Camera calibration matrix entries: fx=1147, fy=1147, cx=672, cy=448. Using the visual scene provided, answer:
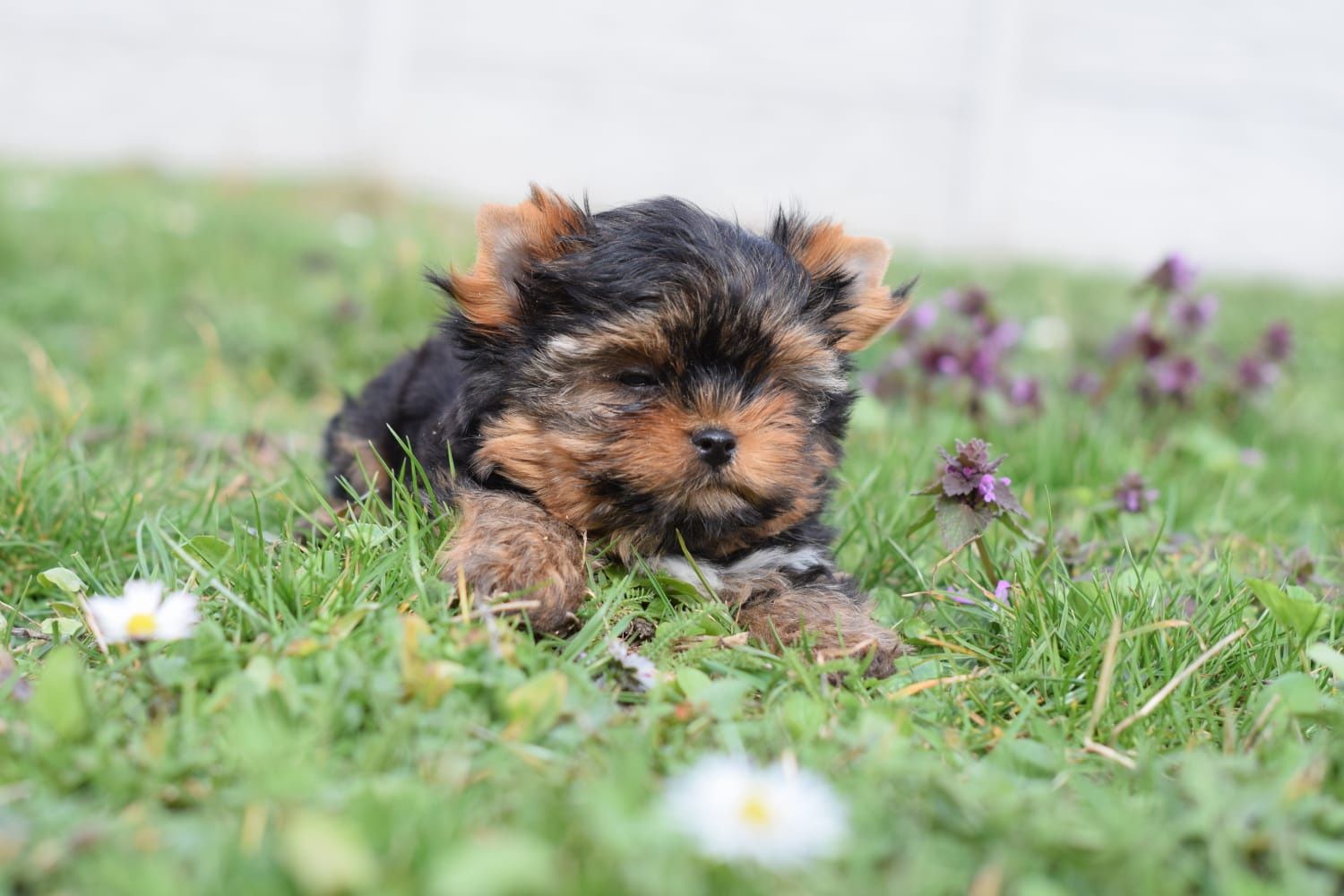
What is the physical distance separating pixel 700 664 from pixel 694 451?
487 millimetres

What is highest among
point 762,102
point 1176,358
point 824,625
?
point 762,102

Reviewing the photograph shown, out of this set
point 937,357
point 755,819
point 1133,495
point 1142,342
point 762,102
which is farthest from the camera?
point 762,102

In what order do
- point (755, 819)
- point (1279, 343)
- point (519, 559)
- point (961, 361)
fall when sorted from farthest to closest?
point (1279, 343), point (961, 361), point (519, 559), point (755, 819)

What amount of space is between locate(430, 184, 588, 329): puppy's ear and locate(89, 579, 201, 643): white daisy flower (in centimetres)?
101

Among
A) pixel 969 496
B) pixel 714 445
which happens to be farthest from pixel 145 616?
pixel 969 496

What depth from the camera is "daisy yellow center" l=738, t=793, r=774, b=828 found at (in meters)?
1.62

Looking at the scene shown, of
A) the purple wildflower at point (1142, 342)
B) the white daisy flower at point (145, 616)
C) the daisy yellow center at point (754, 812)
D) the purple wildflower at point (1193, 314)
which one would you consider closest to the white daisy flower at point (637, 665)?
the daisy yellow center at point (754, 812)

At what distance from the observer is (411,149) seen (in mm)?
11242

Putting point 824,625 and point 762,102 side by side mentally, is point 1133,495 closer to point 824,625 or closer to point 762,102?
point 824,625

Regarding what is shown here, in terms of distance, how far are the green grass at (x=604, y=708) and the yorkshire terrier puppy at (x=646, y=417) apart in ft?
0.49

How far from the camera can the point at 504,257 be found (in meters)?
2.95

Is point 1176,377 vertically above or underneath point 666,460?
underneath

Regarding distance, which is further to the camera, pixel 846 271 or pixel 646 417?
pixel 846 271

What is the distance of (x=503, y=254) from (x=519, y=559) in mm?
829
